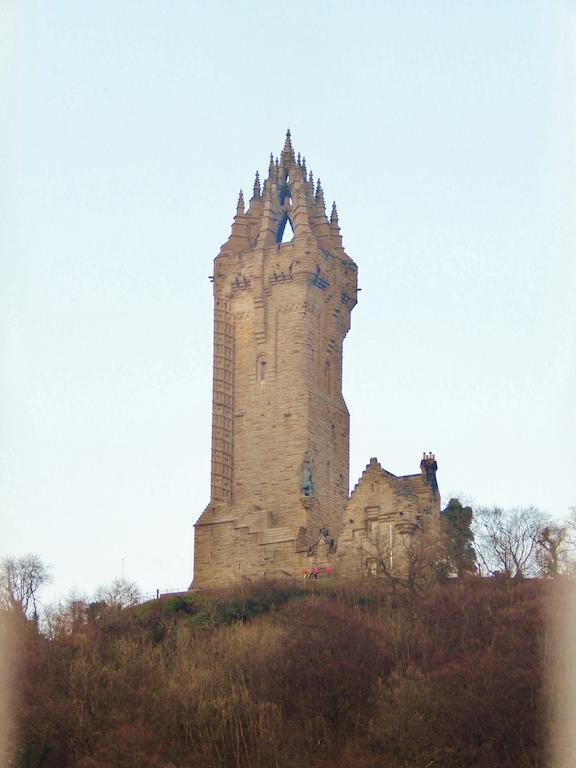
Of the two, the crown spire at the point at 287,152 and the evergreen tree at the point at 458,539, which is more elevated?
the crown spire at the point at 287,152

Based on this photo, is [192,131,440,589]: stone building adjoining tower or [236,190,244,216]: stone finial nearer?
[192,131,440,589]: stone building adjoining tower

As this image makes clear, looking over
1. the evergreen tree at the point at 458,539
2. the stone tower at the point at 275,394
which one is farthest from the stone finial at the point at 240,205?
the evergreen tree at the point at 458,539

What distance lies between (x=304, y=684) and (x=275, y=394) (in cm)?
1615

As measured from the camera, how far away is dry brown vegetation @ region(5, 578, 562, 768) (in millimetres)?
61312

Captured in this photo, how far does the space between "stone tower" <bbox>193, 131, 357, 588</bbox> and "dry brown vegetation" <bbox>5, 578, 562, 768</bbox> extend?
16.7 feet

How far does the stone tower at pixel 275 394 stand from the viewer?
77.4 m

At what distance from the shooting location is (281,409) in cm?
7888

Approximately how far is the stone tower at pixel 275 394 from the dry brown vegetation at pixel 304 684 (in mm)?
5094

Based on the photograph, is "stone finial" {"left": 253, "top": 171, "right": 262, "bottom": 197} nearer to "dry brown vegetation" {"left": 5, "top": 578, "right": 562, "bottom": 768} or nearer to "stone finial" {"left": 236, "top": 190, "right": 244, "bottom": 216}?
"stone finial" {"left": 236, "top": 190, "right": 244, "bottom": 216}

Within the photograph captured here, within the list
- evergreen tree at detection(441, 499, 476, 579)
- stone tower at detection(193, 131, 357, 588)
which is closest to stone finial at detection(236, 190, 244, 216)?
stone tower at detection(193, 131, 357, 588)

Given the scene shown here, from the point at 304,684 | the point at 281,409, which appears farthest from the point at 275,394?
the point at 304,684

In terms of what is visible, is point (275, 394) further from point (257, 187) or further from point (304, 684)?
point (304, 684)

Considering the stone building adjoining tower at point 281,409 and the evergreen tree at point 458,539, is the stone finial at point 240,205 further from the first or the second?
the evergreen tree at point 458,539

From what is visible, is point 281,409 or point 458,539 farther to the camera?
point 281,409
